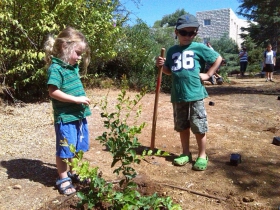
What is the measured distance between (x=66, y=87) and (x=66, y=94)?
88mm

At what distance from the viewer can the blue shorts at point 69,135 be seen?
8.79ft

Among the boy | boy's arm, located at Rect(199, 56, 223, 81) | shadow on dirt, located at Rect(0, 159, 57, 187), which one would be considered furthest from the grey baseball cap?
shadow on dirt, located at Rect(0, 159, 57, 187)

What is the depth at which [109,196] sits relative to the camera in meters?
2.25

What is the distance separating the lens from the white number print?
325 cm

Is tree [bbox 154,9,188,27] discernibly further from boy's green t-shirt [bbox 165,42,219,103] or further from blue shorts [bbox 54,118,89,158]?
blue shorts [bbox 54,118,89,158]

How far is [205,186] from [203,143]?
→ 1.92 feet

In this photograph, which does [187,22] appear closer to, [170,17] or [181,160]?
[181,160]

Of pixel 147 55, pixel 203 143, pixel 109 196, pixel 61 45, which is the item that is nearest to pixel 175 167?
pixel 203 143

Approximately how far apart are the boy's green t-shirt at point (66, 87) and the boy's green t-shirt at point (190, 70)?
1048 mm

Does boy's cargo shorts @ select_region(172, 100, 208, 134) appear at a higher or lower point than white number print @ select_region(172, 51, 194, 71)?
lower

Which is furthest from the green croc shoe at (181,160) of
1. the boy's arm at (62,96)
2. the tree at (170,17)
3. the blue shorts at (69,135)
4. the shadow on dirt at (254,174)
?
the tree at (170,17)

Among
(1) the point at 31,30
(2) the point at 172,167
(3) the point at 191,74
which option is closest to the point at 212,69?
(3) the point at 191,74

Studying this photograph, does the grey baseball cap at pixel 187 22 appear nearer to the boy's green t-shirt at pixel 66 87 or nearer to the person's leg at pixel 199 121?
the person's leg at pixel 199 121

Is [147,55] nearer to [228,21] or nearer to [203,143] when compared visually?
[203,143]
